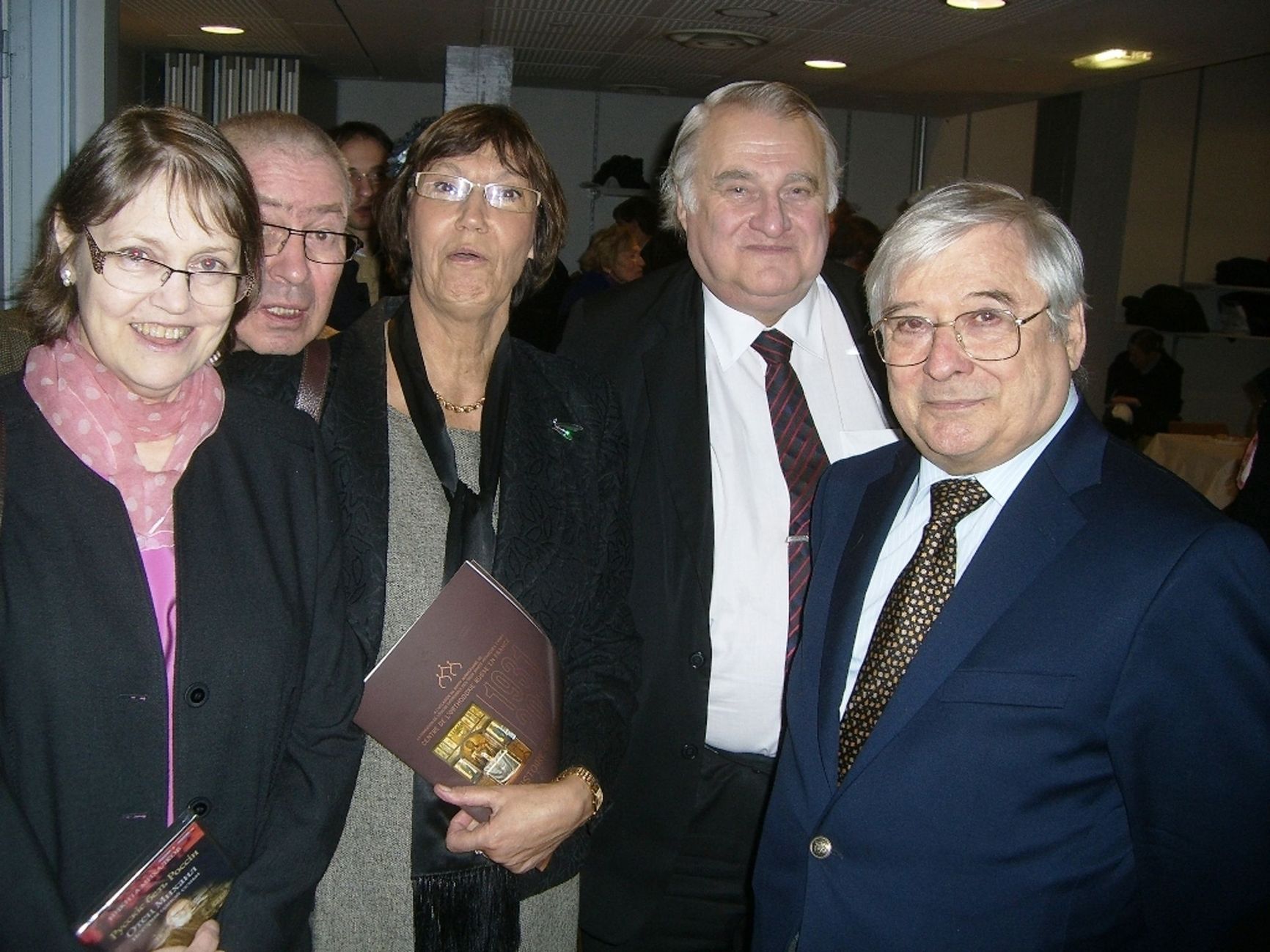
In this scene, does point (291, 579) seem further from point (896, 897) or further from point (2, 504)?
point (896, 897)

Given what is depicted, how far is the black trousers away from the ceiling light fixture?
230 inches

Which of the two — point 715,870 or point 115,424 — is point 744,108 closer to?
point 115,424

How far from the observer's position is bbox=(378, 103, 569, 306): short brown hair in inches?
75.2

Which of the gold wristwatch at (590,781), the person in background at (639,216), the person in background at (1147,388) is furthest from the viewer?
the person in background at (1147,388)

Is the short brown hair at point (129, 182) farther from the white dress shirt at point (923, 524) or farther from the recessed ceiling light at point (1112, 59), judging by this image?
the recessed ceiling light at point (1112, 59)

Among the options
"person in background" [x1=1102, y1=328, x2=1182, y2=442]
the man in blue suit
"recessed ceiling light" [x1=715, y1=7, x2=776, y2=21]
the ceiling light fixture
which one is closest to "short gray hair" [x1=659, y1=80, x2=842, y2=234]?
the man in blue suit

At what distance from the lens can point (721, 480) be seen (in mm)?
2223

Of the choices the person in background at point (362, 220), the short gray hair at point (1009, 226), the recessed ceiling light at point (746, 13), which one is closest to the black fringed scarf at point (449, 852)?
the short gray hair at point (1009, 226)

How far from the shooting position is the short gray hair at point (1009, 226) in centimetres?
160

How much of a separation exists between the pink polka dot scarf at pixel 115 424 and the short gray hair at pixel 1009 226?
114 centimetres

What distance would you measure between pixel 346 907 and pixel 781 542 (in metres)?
1.10

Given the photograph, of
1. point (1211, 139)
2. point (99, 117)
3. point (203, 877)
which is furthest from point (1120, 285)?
point (203, 877)

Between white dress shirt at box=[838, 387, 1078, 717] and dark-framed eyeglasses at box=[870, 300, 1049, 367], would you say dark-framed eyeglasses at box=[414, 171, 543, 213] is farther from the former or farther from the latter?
white dress shirt at box=[838, 387, 1078, 717]

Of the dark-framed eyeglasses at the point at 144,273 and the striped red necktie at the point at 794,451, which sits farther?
the striped red necktie at the point at 794,451
